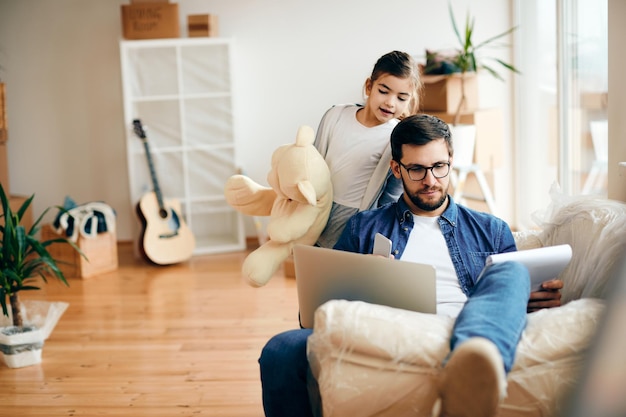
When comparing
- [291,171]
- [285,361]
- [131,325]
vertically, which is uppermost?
[291,171]

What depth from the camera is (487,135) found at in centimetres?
493

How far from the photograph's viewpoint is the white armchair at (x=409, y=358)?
1.68 meters

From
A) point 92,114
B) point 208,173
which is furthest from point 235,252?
point 92,114

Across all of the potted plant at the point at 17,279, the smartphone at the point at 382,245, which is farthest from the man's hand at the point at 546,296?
the potted plant at the point at 17,279

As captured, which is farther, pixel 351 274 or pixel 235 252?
pixel 235 252

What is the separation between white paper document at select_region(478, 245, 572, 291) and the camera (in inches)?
75.3

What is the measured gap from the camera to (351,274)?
76.4 inches

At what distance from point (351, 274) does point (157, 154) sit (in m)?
3.72

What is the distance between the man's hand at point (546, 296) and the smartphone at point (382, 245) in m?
0.38

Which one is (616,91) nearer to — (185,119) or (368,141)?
(368,141)

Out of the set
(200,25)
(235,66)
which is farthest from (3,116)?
(235,66)

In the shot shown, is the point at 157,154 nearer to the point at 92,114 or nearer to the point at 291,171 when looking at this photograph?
the point at 92,114

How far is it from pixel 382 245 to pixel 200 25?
11.8 feet

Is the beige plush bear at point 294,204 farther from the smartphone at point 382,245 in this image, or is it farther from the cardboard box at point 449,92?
the cardboard box at point 449,92
